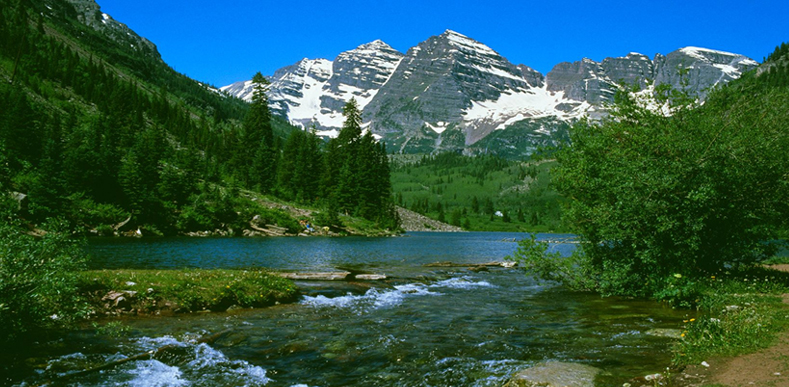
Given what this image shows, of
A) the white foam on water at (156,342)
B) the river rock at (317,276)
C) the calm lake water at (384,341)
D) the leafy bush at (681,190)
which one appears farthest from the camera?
the river rock at (317,276)

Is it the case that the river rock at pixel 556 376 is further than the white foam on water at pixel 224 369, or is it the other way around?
the white foam on water at pixel 224 369

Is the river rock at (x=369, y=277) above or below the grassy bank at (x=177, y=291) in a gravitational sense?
below

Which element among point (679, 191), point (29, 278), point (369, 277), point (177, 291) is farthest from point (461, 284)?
point (29, 278)

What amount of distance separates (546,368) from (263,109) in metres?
117

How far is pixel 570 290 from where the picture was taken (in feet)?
84.5

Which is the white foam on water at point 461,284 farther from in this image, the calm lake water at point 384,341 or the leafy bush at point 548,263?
the leafy bush at point 548,263

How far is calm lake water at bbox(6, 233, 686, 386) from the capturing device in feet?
35.6

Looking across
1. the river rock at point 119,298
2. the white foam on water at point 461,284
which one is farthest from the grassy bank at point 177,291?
the white foam on water at point 461,284

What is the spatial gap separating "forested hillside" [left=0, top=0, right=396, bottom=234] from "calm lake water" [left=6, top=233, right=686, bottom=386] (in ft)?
20.0

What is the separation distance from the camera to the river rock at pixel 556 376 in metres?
9.55

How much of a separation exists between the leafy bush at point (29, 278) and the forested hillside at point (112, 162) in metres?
2.58

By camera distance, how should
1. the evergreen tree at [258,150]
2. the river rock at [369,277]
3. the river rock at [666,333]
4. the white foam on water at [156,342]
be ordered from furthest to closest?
the evergreen tree at [258,150]
the river rock at [369,277]
the river rock at [666,333]
the white foam on water at [156,342]

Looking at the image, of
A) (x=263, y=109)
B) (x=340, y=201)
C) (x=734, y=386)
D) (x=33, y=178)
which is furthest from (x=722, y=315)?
(x=263, y=109)

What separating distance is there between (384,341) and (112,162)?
201ft
